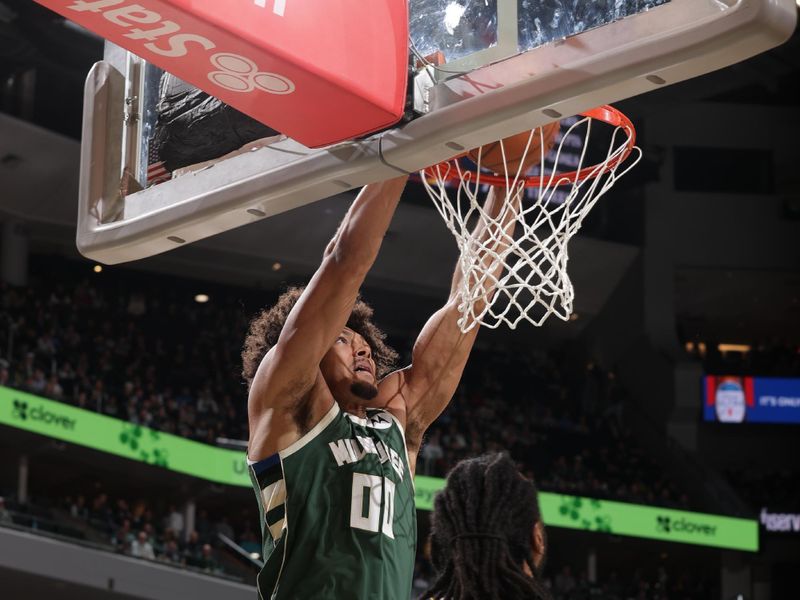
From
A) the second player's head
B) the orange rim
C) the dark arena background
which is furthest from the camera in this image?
the dark arena background

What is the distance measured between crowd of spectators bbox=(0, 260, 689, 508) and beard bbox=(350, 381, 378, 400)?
10883 millimetres

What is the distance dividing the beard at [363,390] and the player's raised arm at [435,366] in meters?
0.19

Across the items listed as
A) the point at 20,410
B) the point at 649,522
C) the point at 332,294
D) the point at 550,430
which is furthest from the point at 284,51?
the point at 550,430

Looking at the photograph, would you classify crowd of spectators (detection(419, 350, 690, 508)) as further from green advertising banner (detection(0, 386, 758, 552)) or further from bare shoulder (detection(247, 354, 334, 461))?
bare shoulder (detection(247, 354, 334, 461))

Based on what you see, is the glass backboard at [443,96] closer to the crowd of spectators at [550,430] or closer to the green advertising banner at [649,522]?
the crowd of spectators at [550,430]

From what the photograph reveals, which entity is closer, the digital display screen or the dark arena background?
the dark arena background

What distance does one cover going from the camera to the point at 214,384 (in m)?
18.0

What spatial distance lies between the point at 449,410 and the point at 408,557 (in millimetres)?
16202

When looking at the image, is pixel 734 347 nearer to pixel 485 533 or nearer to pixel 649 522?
pixel 649 522

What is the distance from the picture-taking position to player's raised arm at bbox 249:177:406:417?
3.21m

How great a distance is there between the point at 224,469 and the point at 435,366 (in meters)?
11.9

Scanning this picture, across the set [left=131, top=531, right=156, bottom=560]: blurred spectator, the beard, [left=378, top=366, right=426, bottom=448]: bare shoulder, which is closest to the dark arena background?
[left=131, top=531, right=156, bottom=560]: blurred spectator

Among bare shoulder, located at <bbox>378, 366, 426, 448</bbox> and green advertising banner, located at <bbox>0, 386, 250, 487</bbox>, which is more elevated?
bare shoulder, located at <bbox>378, 366, 426, 448</bbox>

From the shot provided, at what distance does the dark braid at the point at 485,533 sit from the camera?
242cm
